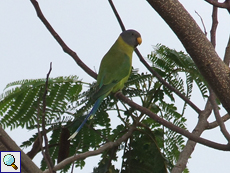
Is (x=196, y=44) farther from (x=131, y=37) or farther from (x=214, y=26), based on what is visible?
(x=131, y=37)

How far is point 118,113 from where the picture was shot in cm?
173

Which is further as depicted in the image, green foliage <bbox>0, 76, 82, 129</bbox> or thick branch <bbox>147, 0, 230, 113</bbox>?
green foliage <bbox>0, 76, 82, 129</bbox>

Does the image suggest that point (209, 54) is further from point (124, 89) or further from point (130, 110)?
point (124, 89)

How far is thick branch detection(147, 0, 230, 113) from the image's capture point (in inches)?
39.3

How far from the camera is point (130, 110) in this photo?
1694 millimetres

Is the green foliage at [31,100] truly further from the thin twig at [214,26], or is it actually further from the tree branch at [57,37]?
the thin twig at [214,26]

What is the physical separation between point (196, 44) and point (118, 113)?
767 millimetres

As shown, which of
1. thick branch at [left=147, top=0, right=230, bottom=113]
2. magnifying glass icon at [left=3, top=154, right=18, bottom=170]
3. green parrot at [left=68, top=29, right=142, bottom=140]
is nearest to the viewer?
thick branch at [left=147, top=0, right=230, bottom=113]

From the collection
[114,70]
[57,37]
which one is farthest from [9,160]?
[114,70]

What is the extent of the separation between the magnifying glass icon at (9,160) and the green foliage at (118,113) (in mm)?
298

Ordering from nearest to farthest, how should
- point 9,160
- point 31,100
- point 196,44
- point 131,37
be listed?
1. point 196,44
2. point 9,160
3. point 31,100
4. point 131,37

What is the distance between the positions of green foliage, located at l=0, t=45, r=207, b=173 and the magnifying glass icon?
11.7 inches

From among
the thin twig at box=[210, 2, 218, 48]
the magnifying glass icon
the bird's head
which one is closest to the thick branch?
the thin twig at box=[210, 2, 218, 48]

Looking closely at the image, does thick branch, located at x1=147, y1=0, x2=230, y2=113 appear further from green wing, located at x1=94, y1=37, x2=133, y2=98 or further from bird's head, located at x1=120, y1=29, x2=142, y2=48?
bird's head, located at x1=120, y1=29, x2=142, y2=48
